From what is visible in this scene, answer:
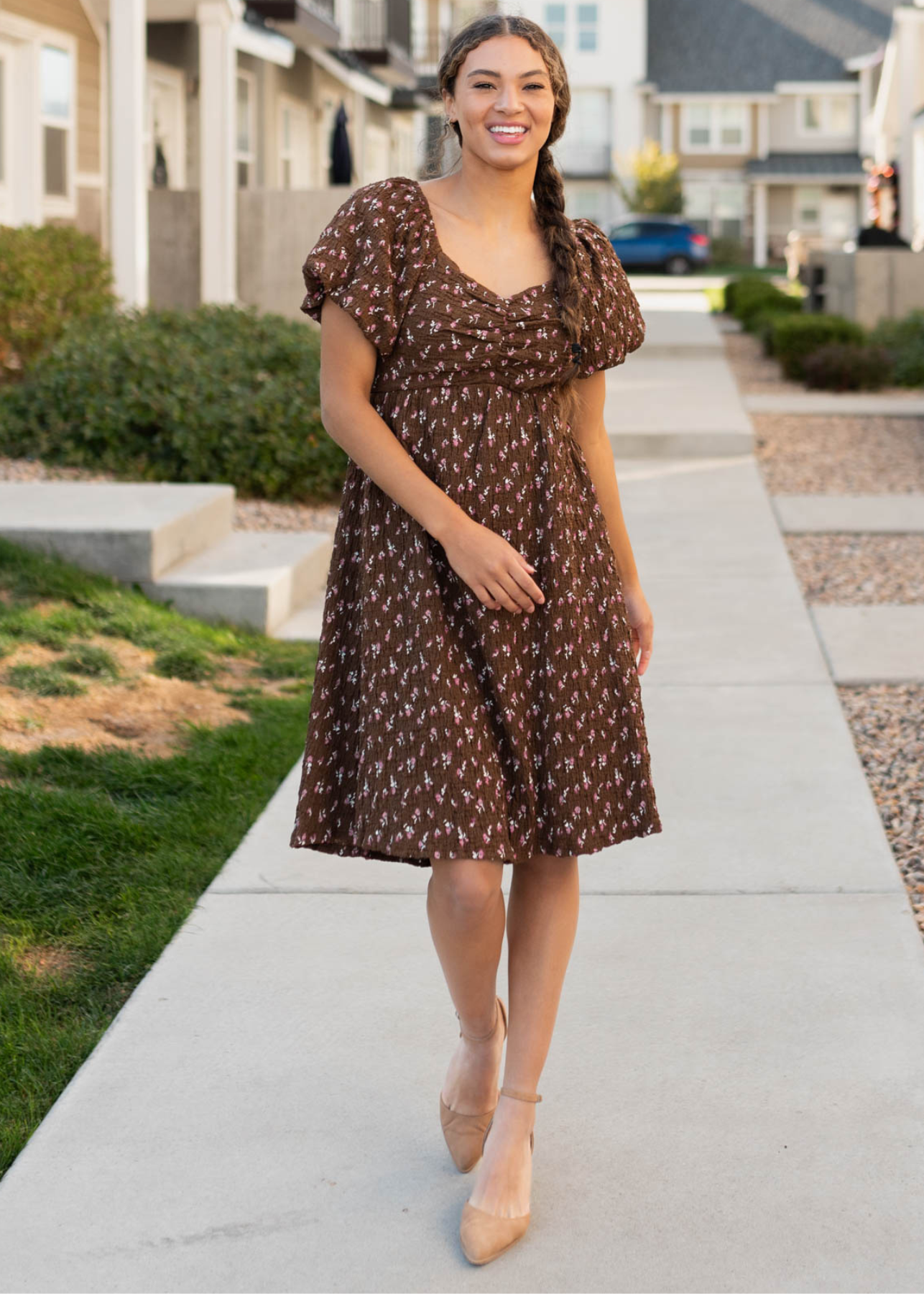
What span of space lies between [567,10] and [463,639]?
47.9m

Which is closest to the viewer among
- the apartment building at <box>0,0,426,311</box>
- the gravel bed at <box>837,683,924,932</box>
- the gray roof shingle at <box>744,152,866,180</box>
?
the gravel bed at <box>837,683,924,932</box>

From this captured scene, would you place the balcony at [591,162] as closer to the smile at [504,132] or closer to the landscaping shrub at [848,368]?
the landscaping shrub at [848,368]

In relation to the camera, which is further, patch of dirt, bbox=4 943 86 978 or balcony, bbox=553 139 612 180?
balcony, bbox=553 139 612 180

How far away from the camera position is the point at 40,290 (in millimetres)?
9336

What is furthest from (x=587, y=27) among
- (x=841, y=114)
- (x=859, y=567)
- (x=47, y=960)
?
(x=47, y=960)

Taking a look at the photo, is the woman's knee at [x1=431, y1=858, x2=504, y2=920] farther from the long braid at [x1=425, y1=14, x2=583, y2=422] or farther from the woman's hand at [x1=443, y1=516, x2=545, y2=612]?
the long braid at [x1=425, y1=14, x2=583, y2=422]

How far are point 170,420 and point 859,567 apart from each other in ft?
12.0

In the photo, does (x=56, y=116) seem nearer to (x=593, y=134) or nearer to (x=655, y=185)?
(x=655, y=185)

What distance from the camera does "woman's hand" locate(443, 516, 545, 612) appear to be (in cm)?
234

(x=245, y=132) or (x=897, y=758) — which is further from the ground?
(x=245, y=132)

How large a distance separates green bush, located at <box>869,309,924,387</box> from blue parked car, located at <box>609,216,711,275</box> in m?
25.4

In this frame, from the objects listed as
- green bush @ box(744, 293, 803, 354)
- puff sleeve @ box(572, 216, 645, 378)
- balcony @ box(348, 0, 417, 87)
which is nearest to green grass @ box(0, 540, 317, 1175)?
puff sleeve @ box(572, 216, 645, 378)

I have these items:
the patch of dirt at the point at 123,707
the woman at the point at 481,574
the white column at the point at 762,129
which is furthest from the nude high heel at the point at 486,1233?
the white column at the point at 762,129

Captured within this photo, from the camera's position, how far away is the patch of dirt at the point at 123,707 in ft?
15.5
